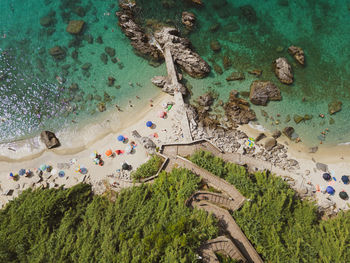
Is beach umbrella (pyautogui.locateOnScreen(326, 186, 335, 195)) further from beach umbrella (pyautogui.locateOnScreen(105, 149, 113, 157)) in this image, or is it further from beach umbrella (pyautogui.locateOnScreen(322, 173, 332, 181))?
beach umbrella (pyautogui.locateOnScreen(105, 149, 113, 157))

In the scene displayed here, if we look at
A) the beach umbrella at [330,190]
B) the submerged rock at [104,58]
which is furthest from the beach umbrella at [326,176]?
the submerged rock at [104,58]

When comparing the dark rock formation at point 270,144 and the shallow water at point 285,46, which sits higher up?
the shallow water at point 285,46

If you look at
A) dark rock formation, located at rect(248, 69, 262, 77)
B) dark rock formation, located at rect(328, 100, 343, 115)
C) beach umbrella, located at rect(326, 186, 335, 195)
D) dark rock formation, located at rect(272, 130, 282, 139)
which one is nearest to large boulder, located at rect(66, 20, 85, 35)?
dark rock formation, located at rect(248, 69, 262, 77)

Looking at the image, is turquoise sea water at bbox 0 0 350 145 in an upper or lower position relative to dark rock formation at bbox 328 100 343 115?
upper

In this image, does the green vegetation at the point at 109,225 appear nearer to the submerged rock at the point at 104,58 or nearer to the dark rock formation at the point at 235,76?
the dark rock formation at the point at 235,76

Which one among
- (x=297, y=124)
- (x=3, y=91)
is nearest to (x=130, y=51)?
(x=3, y=91)

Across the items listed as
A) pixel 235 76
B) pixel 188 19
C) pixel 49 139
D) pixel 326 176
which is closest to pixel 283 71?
pixel 235 76

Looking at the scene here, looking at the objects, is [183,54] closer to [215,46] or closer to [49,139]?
[215,46]
